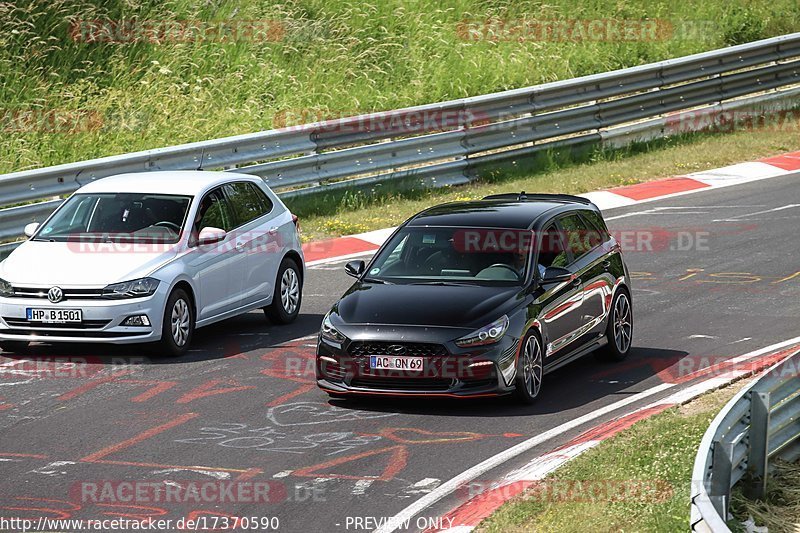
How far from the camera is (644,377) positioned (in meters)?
12.0

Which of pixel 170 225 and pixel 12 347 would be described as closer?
pixel 12 347

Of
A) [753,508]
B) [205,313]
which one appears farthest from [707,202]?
[753,508]

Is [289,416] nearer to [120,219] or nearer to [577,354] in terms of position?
[577,354]

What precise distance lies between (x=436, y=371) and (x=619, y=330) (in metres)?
2.79

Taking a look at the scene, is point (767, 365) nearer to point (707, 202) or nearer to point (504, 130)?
point (707, 202)

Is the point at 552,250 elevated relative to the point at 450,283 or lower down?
elevated

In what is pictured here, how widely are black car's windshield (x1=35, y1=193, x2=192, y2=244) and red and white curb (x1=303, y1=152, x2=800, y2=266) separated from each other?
4280 mm

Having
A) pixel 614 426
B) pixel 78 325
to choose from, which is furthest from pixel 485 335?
pixel 78 325

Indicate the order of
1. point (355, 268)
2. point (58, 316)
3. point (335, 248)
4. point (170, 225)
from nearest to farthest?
1. point (355, 268)
2. point (58, 316)
3. point (170, 225)
4. point (335, 248)

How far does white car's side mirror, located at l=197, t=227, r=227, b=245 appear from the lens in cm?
1344

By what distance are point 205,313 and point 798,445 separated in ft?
20.8

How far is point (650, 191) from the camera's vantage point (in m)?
22.0

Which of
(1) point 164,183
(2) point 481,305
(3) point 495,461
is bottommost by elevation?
(3) point 495,461

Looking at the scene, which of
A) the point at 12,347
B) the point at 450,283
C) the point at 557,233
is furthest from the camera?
the point at 12,347
